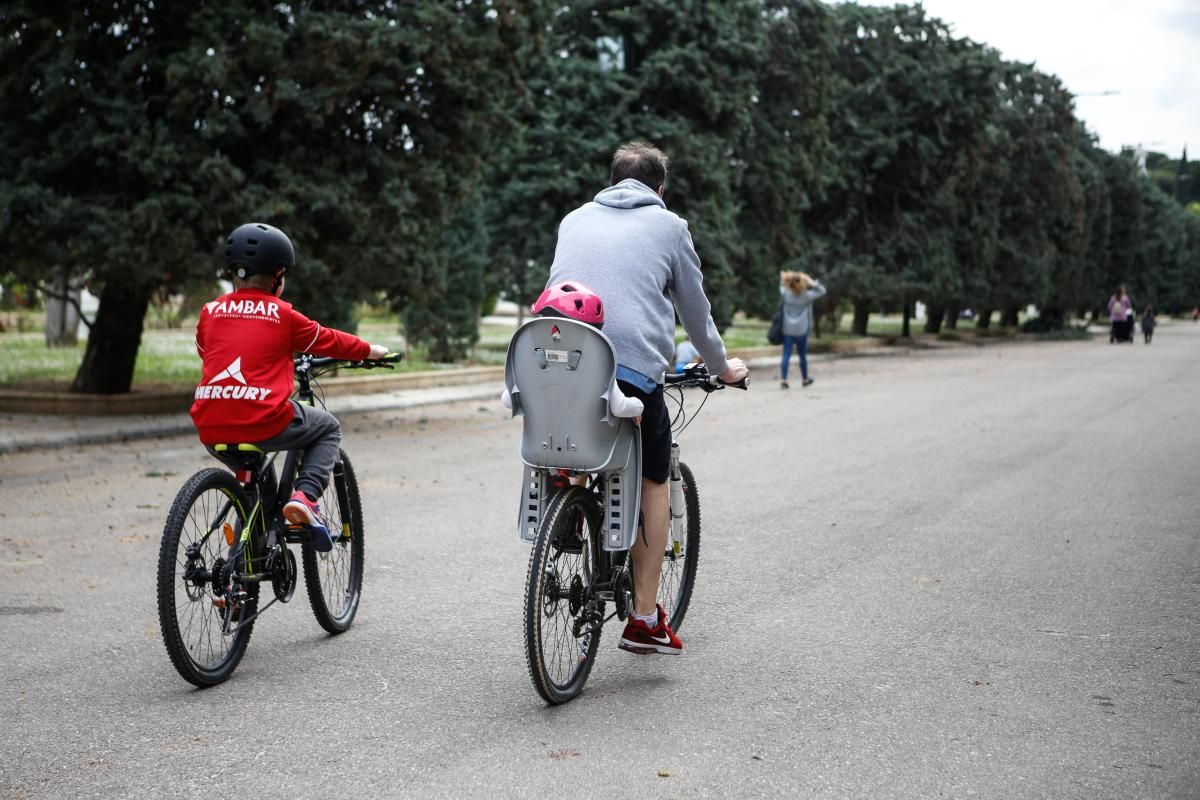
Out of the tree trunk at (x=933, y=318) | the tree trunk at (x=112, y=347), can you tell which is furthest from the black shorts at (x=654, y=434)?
the tree trunk at (x=933, y=318)

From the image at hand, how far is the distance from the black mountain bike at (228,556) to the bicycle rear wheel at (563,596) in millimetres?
988

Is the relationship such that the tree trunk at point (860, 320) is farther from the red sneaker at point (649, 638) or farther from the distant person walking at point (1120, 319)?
the red sneaker at point (649, 638)

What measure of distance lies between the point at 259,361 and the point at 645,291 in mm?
1442

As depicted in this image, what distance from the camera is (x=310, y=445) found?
5.09 m

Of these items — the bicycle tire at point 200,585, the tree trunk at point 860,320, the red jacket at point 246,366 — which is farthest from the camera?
the tree trunk at point 860,320

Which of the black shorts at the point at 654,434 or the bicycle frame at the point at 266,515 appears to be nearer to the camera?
the black shorts at the point at 654,434

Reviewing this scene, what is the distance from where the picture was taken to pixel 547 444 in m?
4.46

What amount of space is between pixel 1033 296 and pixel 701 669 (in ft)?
144

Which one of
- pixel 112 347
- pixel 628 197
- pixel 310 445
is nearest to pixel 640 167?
pixel 628 197

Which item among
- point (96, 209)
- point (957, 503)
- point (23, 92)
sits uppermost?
point (23, 92)

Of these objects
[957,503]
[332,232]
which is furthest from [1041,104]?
[957,503]

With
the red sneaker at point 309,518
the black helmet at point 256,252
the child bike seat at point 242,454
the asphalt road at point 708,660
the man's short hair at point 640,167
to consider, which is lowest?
the asphalt road at point 708,660

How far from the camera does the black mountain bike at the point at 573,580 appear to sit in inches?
172

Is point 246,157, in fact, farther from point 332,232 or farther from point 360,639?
point 360,639
